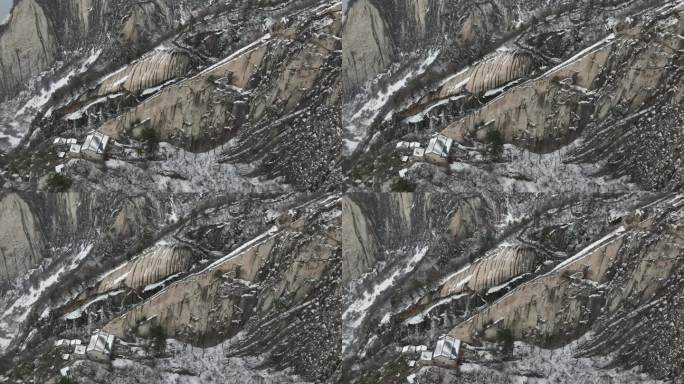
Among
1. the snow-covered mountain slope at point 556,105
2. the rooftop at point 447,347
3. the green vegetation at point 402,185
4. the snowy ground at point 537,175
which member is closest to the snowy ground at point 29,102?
the snow-covered mountain slope at point 556,105

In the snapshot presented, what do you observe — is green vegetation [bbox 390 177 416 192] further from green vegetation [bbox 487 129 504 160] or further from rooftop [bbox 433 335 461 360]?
rooftop [bbox 433 335 461 360]

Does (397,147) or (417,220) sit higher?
(397,147)

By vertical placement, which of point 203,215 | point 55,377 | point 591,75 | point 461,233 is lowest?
point 55,377

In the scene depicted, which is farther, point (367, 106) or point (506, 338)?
point (367, 106)

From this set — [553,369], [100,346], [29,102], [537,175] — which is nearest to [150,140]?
[29,102]

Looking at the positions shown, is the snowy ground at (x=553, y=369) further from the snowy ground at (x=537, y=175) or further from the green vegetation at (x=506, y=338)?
the snowy ground at (x=537, y=175)

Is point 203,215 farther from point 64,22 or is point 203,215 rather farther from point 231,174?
point 64,22

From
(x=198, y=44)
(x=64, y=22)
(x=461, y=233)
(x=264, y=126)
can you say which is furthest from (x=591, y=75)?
(x=64, y=22)

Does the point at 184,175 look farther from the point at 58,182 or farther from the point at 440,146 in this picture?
the point at 440,146
